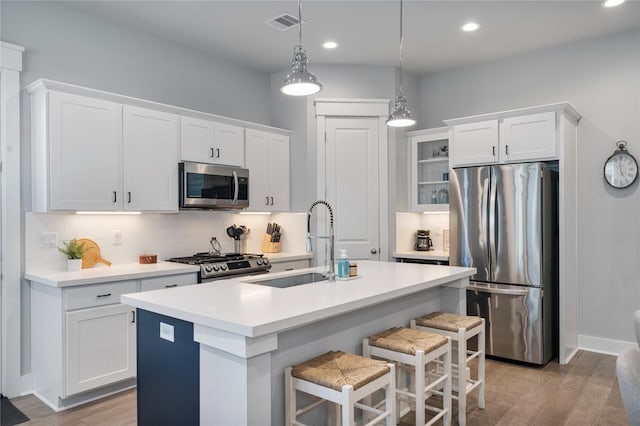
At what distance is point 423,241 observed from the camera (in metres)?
5.45

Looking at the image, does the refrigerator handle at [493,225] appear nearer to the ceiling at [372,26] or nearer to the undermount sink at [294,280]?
the ceiling at [372,26]

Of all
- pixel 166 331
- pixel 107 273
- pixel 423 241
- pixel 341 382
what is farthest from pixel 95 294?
pixel 423 241

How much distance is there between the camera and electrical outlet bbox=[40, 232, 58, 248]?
353 centimetres

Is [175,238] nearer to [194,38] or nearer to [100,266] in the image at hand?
[100,266]

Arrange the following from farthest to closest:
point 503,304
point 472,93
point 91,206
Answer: point 472,93, point 503,304, point 91,206

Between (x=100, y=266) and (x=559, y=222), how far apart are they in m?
4.19

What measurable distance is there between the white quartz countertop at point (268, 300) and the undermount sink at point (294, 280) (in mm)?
66

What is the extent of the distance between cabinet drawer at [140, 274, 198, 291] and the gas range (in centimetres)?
9

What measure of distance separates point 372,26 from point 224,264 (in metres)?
2.64

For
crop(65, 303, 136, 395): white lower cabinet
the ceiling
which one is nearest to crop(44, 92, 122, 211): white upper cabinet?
crop(65, 303, 136, 395): white lower cabinet

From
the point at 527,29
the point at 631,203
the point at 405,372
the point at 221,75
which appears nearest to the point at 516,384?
the point at 405,372

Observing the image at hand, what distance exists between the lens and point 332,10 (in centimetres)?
386

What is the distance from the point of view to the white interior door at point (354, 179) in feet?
16.8

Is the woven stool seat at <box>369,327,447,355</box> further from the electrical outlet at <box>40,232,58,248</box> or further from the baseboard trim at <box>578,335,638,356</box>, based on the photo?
the baseboard trim at <box>578,335,638,356</box>
